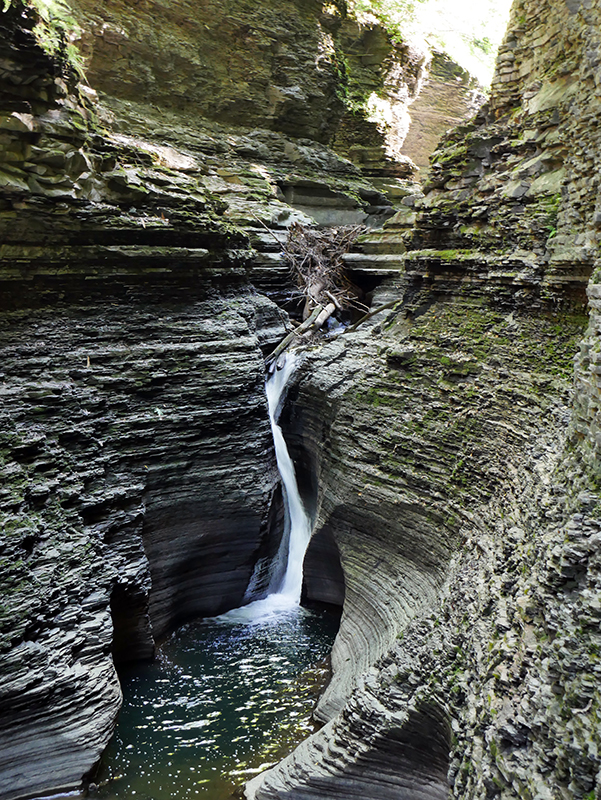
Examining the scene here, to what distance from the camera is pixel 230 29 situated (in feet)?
80.1

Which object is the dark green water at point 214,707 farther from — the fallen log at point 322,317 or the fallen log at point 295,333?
the fallen log at point 322,317

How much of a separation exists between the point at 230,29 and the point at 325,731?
79.9ft

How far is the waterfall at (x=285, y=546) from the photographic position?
13.7m

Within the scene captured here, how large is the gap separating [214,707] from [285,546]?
179 inches

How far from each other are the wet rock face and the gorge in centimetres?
4

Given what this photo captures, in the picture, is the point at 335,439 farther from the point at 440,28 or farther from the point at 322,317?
the point at 440,28

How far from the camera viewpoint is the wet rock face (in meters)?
9.07

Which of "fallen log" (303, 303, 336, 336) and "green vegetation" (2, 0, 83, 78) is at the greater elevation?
"green vegetation" (2, 0, 83, 78)

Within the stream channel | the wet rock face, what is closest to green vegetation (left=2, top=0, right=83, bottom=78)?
the wet rock face

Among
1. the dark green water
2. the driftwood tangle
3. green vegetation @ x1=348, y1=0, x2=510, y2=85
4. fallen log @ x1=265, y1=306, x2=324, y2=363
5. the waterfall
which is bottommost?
the dark green water

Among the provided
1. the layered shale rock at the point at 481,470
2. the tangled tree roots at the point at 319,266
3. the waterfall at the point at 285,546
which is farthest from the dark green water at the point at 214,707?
the tangled tree roots at the point at 319,266

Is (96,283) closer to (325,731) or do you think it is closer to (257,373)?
(257,373)

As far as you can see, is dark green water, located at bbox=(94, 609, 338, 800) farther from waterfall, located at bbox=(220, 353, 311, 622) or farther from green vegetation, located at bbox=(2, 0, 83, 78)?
green vegetation, located at bbox=(2, 0, 83, 78)

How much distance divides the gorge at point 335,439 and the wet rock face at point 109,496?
0.04 meters
